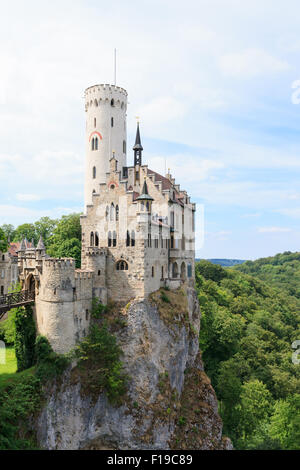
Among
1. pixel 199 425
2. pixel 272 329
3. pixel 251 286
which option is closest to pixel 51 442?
pixel 199 425

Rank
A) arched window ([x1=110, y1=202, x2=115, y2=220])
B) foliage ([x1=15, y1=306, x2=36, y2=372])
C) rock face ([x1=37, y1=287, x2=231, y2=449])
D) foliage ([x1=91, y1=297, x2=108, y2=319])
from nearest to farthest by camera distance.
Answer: rock face ([x1=37, y1=287, x2=231, y2=449])
foliage ([x1=15, y1=306, x2=36, y2=372])
foliage ([x1=91, y1=297, x2=108, y2=319])
arched window ([x1=110, y1=202, x2=115, y2=220])

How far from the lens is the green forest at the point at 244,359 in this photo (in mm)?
49125

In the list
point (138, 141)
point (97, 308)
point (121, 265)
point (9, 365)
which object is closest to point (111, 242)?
point (121, 265)

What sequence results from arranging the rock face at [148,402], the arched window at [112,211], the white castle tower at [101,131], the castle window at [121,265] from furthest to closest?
the white castle tower at [101,131], the arched window at [112,211], the castle window at [121,265], the rock face at [148,402]

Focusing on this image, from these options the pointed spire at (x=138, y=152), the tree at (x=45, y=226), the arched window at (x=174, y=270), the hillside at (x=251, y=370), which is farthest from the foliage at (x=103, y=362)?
the tree at (x=45, y=226)

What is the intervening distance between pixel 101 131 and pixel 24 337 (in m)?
28.3

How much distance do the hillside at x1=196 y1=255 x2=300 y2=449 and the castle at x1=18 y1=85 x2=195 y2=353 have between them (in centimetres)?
1605

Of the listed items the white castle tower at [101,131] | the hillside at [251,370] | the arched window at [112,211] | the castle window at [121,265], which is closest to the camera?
the castle window at [121,265]

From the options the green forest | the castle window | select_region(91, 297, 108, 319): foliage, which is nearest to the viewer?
select_region(91, 297, 108, 319): foliage

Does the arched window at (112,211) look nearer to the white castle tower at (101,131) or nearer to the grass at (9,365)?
the white castle tower at (101,131)

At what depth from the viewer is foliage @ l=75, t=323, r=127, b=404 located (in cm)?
3772

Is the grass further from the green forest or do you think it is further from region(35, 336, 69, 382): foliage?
region(35, 336, 69, 382): foliage

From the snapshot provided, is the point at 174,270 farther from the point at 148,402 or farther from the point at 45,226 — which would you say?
the point at 45,226

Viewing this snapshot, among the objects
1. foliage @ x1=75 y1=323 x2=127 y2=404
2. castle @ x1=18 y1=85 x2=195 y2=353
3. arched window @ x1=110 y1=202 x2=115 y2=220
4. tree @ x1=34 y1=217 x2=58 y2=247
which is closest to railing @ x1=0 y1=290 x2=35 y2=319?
castle @ x1=18 y1=85 x2=195 y2=353
